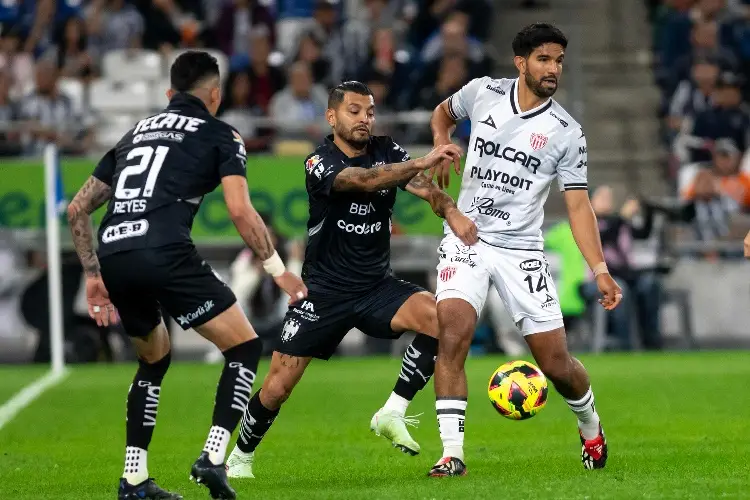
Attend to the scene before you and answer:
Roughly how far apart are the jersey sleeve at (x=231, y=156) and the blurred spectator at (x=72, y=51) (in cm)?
1450

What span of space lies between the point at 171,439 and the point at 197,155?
4.57 m

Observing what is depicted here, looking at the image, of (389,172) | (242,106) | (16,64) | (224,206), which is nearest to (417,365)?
(389,172)

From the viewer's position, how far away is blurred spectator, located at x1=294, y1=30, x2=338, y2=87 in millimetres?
21703

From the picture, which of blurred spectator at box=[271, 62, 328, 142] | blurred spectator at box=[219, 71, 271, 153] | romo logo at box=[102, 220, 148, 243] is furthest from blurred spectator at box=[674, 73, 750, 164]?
romo logo at box=[102, 220, 148, 243]

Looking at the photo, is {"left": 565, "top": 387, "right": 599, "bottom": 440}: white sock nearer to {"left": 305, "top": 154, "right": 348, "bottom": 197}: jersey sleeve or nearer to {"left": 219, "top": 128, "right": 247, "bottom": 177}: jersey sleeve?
{"left": 305, "top": 154, "right": 348, "bottom": 197}: jersey sleeve

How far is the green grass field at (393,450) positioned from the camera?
836cm

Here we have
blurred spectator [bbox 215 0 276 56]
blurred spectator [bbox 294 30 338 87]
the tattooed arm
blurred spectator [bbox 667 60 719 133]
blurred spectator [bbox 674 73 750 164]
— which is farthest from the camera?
blurred spectator [bbox 215 0 276 56]

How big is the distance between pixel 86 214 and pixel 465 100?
2.53 m

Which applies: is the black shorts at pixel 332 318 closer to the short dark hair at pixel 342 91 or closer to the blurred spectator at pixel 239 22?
the short dark hair at pixel 342 91

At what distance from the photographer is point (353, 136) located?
9234 mm

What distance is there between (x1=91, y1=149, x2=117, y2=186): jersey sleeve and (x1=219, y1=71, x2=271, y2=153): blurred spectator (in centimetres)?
1264

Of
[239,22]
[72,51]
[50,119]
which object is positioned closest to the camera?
[50,119]

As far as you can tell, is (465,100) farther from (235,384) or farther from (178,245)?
(235,384)

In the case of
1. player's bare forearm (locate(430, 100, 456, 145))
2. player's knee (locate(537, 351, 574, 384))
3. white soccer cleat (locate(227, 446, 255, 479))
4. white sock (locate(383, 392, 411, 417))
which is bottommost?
white soccer cleat (locate(227, 446, 255, 479))
